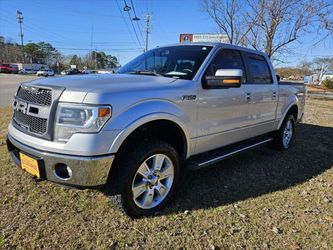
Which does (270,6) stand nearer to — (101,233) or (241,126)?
(241,126)

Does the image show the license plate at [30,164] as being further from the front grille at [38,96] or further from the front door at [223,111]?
the front door at [223,111]

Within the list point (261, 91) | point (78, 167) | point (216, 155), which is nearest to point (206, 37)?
point (261, 91)

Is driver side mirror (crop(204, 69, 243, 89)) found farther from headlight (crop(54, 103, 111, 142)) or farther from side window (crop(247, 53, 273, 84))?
headlight (crop(54, 103, 111, 142))

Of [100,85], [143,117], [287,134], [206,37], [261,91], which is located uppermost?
[206,37]

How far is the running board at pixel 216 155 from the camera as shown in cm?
330

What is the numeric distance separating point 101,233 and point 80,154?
86 centimetres

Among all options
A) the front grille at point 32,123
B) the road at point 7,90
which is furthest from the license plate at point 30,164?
the road at point 7,90

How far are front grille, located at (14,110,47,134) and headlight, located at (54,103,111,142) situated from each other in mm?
190

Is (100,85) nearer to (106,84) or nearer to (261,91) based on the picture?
(106,84)

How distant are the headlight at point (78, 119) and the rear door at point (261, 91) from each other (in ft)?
8.29

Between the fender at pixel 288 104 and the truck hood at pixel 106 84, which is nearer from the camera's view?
the truck hood at pixel 106 84

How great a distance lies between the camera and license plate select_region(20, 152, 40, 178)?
249 centimetres

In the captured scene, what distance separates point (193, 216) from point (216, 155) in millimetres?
959

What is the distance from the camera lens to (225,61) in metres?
3.81
